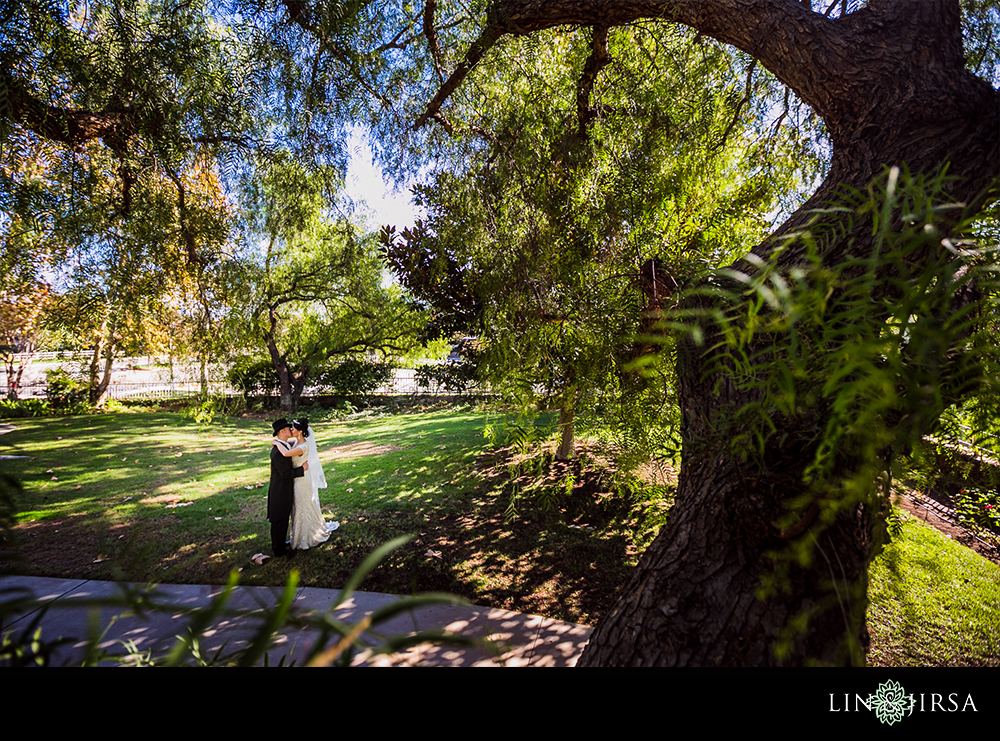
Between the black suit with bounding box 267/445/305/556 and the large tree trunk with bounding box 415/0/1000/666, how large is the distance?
12.9ft

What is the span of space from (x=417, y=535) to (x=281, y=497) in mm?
1566

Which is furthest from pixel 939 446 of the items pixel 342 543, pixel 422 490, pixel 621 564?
pixel 422 490

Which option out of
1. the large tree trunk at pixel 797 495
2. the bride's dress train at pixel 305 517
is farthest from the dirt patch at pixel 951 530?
the bride's dress train at pixel 305 517

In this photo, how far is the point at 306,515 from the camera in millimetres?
4508

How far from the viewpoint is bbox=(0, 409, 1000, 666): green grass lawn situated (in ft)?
8.65

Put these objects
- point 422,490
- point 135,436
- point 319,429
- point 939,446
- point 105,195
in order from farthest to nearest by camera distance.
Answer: point 319,429 < point 135,436 < point 422,490 < point 105,195 < point 939,446

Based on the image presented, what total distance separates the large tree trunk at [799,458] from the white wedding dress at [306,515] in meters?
4.02

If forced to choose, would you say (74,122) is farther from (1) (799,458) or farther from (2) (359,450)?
(2) (359,450)

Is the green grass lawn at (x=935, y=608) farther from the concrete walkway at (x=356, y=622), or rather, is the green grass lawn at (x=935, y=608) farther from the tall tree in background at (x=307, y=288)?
the tall tree in background at (x=307, y=288)

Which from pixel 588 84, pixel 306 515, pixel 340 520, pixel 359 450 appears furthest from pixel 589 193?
pixel 359 450

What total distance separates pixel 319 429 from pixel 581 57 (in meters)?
10.0

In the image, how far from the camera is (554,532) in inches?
177
